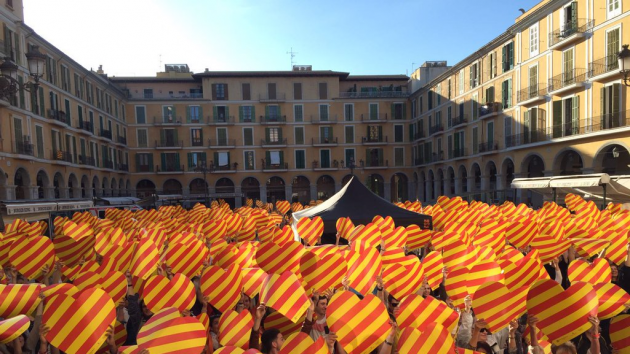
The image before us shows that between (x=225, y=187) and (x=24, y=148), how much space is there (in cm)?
1877

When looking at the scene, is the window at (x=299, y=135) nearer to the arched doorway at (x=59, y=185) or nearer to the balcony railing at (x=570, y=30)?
the arched doorway at (x=59, y=185)

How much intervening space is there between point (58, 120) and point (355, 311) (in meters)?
30.1

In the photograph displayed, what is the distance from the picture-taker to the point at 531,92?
23484mm

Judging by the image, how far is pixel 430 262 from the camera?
515 cm

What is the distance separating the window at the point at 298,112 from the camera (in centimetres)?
4050

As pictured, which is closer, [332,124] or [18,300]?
[18,300]

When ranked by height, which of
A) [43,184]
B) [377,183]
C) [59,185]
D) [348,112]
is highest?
[348,112]

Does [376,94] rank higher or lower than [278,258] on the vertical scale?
higher

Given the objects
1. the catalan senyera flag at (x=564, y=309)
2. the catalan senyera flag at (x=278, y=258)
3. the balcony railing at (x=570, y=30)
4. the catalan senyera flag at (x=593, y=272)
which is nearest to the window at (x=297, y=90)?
the balcony railing at (x=570, y=30)

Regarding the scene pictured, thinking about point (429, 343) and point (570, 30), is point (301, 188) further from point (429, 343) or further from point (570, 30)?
point (429, 343)

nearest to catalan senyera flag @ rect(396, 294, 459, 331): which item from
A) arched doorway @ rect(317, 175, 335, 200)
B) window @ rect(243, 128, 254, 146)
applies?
window @ rect(243, 128, 254, 146)

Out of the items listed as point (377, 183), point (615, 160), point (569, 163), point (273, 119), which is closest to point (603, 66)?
point (615, 160)

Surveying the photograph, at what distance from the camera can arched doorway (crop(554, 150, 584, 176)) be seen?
21.8m

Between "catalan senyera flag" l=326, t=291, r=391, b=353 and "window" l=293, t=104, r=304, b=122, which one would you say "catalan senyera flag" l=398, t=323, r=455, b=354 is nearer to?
"catalan senyera flag" l=326, t=291, r=391, b=353
